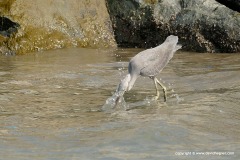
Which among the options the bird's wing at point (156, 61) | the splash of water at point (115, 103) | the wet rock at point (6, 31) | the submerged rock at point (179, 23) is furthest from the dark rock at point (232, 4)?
the splash of water at point (115, 103)

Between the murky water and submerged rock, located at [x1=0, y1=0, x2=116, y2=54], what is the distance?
5.42 ft

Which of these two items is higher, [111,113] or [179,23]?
[179,23]

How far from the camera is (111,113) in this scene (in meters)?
6.09

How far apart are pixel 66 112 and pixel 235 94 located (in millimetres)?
2024

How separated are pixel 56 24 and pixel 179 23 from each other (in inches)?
96.8

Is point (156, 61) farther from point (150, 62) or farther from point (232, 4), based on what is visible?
point (232, 4)

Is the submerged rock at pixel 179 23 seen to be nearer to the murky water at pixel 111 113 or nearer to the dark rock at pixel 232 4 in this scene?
the dark rock at pixel 232 4

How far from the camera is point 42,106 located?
655 centimetres

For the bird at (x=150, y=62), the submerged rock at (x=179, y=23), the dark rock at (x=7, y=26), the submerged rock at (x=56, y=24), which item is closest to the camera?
the bird at (x=150, y=62)

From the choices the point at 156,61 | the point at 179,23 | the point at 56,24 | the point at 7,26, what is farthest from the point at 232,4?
the point at 156,61

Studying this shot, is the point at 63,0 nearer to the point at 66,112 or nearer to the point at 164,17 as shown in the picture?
the point at 164,17

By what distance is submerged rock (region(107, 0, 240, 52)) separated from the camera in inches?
432

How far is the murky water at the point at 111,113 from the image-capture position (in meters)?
4.76

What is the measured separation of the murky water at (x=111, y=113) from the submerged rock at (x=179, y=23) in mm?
1370
